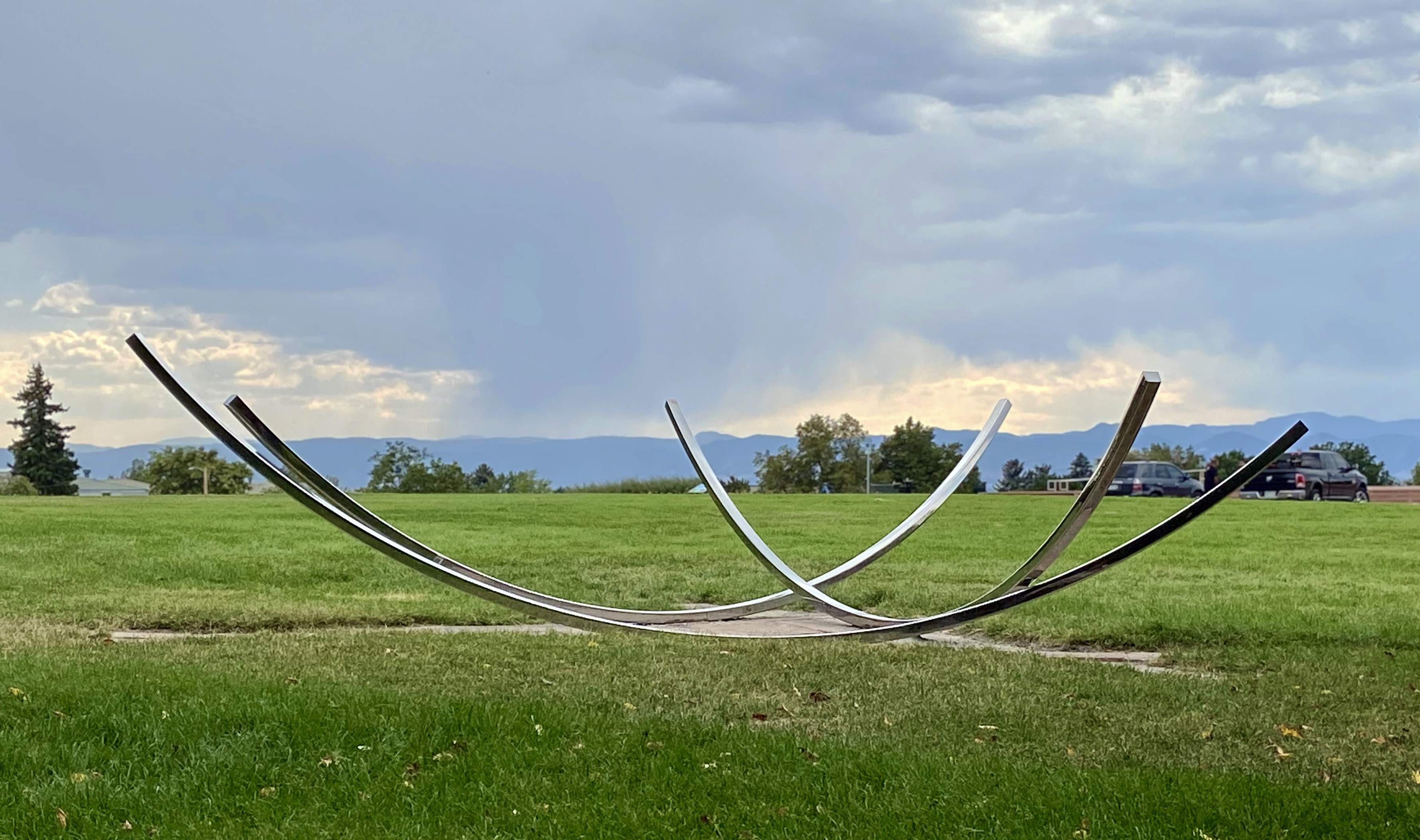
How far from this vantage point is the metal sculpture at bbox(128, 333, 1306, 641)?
18.3 ft

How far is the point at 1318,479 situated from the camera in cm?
2850

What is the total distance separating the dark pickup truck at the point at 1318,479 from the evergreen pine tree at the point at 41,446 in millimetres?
37136

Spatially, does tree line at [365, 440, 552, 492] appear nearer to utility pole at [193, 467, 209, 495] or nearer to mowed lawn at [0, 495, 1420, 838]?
utility pole at [193, 467, 209, 495]

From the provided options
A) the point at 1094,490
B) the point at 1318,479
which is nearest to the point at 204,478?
the point at 1318,479

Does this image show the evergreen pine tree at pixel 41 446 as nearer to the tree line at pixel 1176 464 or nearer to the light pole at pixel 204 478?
the light pole at pixel 204 478

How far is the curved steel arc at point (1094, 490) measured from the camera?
5.20 meters

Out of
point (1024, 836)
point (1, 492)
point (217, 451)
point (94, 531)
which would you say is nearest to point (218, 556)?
point (94, 531)

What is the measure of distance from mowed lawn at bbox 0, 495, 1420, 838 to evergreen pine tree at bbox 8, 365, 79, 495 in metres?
33.7

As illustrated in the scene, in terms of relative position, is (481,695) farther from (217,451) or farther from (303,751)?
(217,451)

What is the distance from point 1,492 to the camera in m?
31.5

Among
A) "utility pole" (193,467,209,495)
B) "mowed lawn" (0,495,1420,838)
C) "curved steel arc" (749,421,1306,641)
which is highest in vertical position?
"utility pole" (193,467,209,495)

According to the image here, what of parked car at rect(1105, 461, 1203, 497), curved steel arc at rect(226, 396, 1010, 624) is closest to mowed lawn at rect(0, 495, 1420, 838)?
curved steel arc at rect(226, 396, 1010, 624)

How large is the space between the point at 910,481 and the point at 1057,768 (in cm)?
2850

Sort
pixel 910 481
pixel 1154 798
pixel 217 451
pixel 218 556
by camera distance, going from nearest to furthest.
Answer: pixel 1154 798 → pixel 218 556 → pixel 910 481 → pixel 217 451
